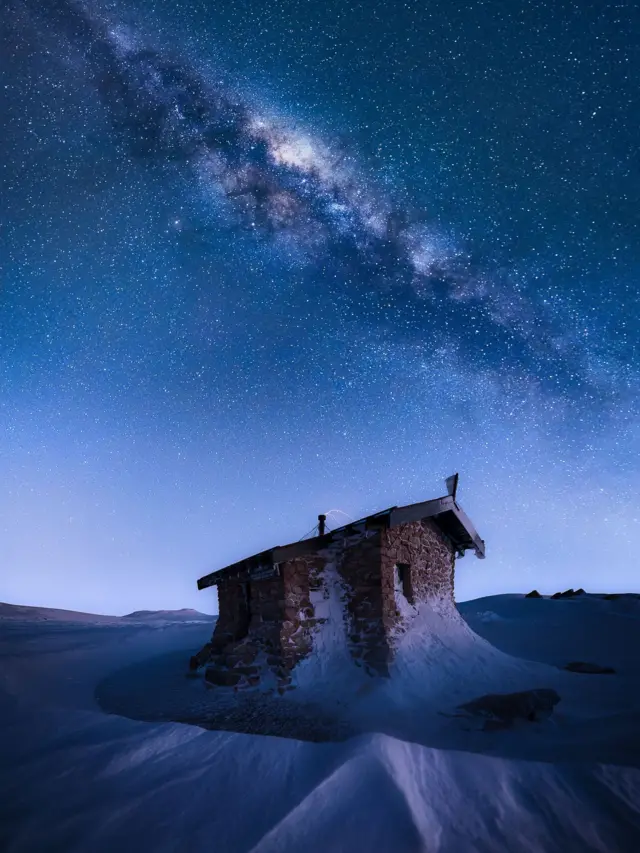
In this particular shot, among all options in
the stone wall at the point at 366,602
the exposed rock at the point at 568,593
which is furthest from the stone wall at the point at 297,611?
the exposed rock at the point at 568,593

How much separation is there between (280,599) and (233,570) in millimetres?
2004

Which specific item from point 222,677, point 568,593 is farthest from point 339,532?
point 568,593

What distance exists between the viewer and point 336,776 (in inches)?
230

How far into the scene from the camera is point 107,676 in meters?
13.7

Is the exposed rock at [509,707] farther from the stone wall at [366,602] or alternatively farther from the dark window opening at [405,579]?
the dark window opening at [405,579]

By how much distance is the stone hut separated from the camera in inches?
426

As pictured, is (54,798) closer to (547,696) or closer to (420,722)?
(420,722)

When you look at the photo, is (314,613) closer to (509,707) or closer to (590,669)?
(509,707)

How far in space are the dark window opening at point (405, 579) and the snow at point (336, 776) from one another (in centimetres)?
155

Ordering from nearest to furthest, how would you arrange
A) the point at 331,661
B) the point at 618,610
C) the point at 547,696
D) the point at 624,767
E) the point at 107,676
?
the point at 624,767, the point at 547,696, the point at 331,661, the point at 107,676, the point at 618,610

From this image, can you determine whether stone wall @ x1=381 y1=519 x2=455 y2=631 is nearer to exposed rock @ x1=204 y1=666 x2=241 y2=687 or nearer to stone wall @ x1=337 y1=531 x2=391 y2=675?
stone wall @ x1=337 y1=531 x2=391 y2=675

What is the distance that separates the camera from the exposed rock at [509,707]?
8.59 m

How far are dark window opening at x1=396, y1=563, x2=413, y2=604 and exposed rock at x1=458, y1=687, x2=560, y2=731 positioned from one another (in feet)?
10.6

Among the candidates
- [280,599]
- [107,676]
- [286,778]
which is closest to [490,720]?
[286,778]
